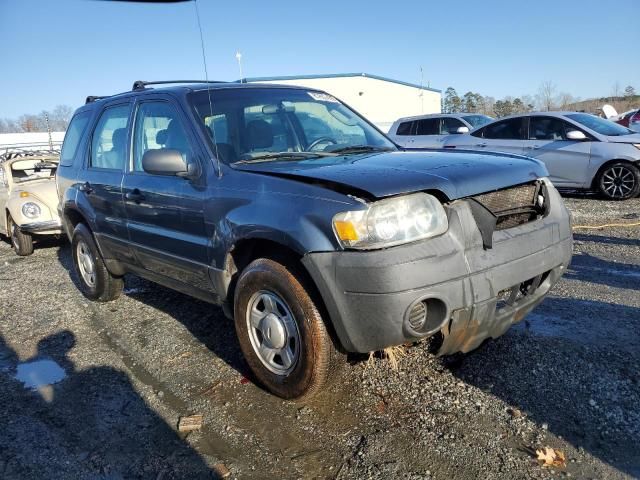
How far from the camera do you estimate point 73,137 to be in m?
5.50

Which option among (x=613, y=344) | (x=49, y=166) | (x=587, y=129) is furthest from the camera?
(x=587, y=129)

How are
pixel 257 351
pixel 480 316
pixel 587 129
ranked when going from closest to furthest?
pixel 480 316
pixel 257 351
pixel 587 129

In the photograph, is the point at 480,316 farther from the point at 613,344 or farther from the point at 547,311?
the point at 547,311

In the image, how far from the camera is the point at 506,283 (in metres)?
2.80

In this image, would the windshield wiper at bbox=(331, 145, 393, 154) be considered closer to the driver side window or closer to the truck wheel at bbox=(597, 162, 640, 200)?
the driver side window

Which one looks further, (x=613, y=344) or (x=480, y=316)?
(x=613, y=344)

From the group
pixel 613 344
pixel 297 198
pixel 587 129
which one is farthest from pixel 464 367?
pixel 587 129

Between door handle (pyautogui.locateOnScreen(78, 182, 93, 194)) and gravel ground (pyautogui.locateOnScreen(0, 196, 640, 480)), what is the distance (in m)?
1.28

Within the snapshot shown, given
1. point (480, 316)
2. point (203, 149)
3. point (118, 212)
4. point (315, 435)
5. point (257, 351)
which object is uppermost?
point (203, 149)

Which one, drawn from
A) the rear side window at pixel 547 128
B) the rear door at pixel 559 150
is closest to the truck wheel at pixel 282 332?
the rear door at pixel 559 150

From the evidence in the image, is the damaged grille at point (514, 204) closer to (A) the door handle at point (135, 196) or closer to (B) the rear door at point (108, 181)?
(A) the door handle at point (135, 196)

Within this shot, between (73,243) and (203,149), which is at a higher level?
(203,149)

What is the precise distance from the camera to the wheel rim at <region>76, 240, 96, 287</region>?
525cm

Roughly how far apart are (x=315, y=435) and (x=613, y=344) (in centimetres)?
213
